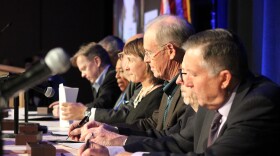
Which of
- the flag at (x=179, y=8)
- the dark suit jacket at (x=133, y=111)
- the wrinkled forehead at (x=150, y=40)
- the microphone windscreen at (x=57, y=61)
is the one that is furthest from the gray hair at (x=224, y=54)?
the flag at (x=179, y=8)

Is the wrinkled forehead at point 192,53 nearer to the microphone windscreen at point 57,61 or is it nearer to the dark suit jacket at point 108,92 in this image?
the microphone windscreen at point 57,61

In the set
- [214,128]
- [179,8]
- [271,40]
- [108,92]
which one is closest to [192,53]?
[214,128]

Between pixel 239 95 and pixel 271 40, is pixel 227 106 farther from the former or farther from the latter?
pixel 271 40

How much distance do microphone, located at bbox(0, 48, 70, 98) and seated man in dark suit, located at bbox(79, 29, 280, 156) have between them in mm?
947

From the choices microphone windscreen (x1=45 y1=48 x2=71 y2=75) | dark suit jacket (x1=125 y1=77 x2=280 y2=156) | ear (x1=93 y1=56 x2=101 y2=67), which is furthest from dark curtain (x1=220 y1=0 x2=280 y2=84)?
microphone windscreen (x1=45 y1=48 x2=71 y2=75)

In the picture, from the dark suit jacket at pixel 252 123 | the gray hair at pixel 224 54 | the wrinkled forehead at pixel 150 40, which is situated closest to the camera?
the dark suit jacket at pixel 252 123

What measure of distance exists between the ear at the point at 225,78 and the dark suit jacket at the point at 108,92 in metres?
3.53

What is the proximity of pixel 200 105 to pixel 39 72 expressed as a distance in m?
1.16

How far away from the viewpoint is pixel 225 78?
2172 millimetres

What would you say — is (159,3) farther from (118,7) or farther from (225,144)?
(225,144)

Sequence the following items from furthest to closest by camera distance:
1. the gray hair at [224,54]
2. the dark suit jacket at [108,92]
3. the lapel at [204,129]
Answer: the dark suit jacket at [108,92] < the lapel at [204,129] < the gray hair at [224,54]

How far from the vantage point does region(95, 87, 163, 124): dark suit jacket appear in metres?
3.95

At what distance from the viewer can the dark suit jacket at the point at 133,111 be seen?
3949 millimetres

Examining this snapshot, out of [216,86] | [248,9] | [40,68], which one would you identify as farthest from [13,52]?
[40,68]
